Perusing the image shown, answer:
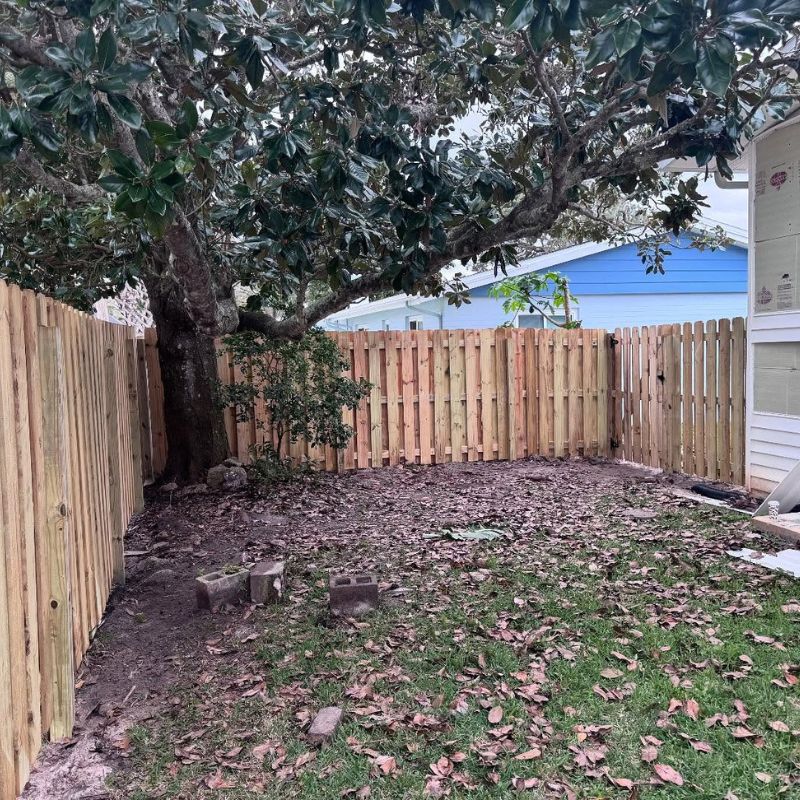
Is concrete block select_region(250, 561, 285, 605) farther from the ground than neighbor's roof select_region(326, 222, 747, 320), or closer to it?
closer to it

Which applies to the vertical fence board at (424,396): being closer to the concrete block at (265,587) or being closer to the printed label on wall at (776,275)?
the printed label on wall at (776,275)

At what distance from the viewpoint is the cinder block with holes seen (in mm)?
4004

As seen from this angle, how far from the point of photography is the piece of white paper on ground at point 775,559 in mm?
4354

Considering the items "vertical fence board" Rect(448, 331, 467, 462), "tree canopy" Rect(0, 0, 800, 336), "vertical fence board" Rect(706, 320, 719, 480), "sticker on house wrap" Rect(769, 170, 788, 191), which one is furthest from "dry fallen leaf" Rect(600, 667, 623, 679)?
"vertical fence board" Rect(448, 331, 467, 462)

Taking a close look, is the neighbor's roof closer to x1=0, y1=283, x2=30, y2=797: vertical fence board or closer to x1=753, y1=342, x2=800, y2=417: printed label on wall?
x1=753, y1=342, x2=800, y2=417: printed label on wall

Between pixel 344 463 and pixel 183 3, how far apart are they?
19.1 ft

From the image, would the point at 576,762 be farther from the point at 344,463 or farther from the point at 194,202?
the point at 344,463

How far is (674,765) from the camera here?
2496mm

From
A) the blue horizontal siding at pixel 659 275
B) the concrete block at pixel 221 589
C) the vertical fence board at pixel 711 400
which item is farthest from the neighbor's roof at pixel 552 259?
the concrete block at pixel 221 589

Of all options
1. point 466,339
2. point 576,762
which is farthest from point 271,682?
point 466,339

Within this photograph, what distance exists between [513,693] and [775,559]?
2558mm

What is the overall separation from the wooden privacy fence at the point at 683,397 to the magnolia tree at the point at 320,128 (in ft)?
4.40

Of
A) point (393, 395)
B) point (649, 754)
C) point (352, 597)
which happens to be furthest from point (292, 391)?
point (649, 754)

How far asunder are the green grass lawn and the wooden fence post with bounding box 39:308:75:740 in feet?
1.23
